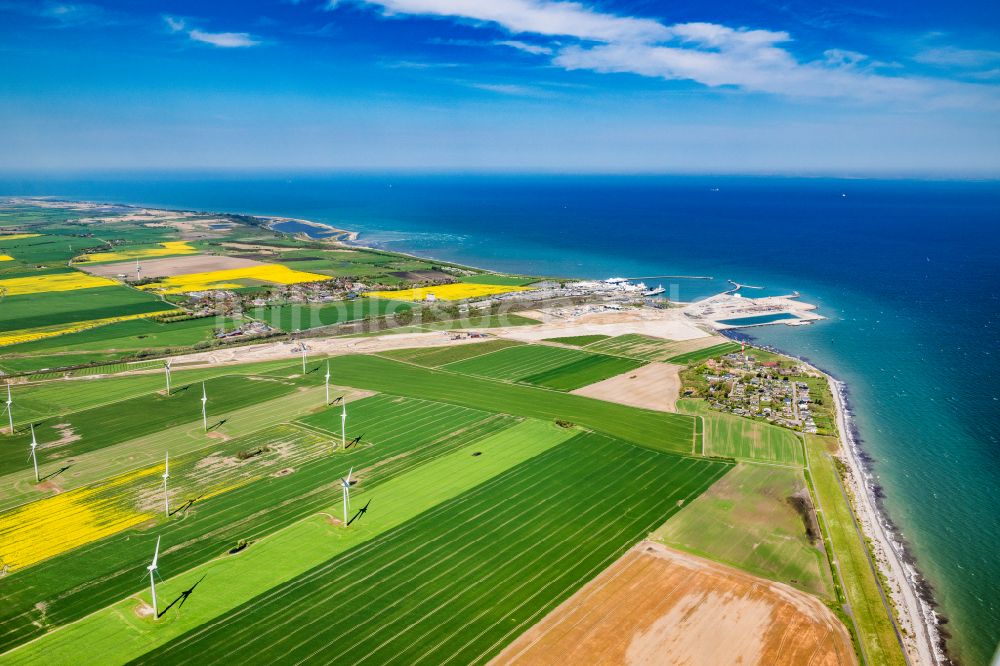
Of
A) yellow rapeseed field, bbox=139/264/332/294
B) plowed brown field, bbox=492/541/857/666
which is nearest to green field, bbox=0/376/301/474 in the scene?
plowed brown field, bbox=492/541/857/666

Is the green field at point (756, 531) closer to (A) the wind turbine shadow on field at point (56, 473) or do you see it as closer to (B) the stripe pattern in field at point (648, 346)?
(B) the stripe pattern in field at point (648, 346)

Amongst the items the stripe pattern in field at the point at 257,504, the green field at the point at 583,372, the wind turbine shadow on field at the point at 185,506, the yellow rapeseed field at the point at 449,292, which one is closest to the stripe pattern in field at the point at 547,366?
the green field at the point at 583,372

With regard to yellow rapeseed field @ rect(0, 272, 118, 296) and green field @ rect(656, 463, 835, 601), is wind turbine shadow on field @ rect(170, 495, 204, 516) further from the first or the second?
yellow rapeseed field @ rect(0, 272, 118, 296)

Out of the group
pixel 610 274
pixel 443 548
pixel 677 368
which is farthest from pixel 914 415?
pixel 610 274

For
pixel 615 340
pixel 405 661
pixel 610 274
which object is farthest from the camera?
pixel 610 274

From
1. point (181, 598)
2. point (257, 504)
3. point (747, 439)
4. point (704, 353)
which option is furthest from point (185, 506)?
point (704, 353)

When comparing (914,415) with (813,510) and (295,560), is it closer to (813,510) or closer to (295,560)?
(813,510)
